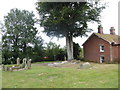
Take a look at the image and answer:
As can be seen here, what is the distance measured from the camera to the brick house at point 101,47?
24828mm

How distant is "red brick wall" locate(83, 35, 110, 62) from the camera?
1016 inches

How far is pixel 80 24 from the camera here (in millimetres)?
26703

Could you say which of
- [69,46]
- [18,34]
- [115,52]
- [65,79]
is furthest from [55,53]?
[65,79]

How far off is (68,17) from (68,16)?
0.19 meters

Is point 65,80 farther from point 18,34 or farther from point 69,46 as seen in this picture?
point 18,34

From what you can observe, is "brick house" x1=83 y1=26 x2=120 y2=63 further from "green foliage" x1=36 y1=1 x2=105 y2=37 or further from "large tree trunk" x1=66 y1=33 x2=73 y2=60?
"large tree trunk" x1=66 y1=33 x2=73 y2=60

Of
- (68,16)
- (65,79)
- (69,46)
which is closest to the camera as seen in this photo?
(65,79)

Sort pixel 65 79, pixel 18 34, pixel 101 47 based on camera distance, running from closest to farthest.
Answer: pixel 65 79 < pixel 101 47 < pixel 18 34

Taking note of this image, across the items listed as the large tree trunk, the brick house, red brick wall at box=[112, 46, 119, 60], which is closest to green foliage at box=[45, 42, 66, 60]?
the brick house

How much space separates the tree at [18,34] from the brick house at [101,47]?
1577cm

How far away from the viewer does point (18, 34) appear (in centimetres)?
3494

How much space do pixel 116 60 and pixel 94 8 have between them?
10.8 meters

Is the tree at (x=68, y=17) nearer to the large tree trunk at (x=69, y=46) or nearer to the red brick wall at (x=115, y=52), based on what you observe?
the large tree trunk at (x=69, y=46)

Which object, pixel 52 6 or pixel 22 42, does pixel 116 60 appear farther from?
pixel 22 42
